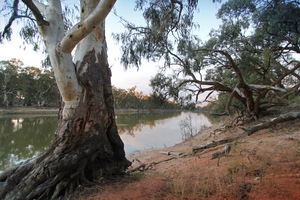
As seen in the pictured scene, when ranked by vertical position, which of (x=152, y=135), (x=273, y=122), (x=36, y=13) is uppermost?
(x=36, y=13)

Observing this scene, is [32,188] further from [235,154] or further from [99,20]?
[235,154]

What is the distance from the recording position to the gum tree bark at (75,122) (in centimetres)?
223

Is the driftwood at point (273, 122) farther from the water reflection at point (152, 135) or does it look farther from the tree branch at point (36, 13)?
the water reflection at point (152, 135)

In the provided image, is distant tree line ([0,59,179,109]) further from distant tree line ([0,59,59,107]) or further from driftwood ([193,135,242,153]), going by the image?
driftwood ([193,135,242,153])

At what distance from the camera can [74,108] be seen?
2.49 m

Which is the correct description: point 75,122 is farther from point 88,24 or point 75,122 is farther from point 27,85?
point 27,85

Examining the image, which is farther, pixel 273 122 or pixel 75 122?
pixel 273 122

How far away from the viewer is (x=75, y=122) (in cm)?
248

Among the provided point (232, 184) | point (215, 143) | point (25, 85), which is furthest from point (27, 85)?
point (232, 184)

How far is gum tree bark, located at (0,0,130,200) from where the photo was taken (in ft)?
7.32

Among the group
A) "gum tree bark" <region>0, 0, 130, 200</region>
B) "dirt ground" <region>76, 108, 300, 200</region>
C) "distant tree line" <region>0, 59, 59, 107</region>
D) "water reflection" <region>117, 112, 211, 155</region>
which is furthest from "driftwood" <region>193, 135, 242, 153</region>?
"distant tree line" <region>0, 59, 59, 107</region>

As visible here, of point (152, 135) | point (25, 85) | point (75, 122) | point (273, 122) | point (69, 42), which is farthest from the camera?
point (25, 85)

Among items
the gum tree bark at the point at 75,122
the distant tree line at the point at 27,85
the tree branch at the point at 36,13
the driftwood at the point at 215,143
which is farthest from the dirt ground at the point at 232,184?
the distant tree line at the point at 27,85

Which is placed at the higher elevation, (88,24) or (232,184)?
(88,24)
